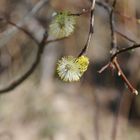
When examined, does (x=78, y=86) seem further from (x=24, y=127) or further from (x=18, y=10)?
(x=18, y=10)

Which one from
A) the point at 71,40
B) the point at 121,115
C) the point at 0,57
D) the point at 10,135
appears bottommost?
the point at 10,135

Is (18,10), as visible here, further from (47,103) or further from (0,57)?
(47,103)

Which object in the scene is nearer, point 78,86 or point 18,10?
point 18,10

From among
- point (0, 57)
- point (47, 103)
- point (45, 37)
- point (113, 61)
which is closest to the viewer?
point (113, 61)

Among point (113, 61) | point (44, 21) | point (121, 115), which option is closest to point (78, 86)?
point (121, 115)

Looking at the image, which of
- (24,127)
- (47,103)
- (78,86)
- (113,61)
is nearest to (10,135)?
(24,127)

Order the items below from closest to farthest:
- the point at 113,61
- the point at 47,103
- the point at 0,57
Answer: the point at 113,61 → the point at 0,57 → the point at 47,103

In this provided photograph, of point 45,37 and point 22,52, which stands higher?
point 22,52
